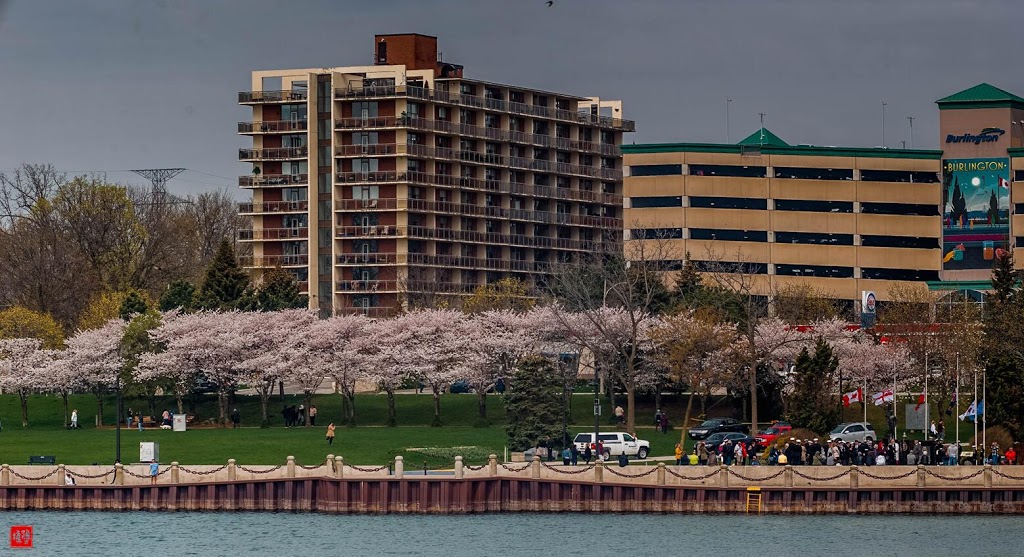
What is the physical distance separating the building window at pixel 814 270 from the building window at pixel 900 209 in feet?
17.9

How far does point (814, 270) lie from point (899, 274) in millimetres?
7331

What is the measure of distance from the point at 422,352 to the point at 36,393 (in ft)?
104

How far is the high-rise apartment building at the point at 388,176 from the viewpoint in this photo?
179 meters

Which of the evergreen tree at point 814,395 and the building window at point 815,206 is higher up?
the building window at point 815,206

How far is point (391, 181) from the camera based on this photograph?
179m

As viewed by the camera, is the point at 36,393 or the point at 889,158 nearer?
the point at 36,393

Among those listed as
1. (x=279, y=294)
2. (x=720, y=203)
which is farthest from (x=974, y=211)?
(x=279, y=294)

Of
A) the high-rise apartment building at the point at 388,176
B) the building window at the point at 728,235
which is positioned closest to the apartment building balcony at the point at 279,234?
the high-rise apartment building at the point at 388,176

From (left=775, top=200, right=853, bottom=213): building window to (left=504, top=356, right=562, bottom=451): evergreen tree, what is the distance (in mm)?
71858

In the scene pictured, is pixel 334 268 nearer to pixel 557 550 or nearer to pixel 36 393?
pixel 36 393

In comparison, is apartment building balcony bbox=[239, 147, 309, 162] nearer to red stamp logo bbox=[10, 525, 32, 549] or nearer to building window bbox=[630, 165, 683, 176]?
building window bbox=[630, 165, 683, 176]

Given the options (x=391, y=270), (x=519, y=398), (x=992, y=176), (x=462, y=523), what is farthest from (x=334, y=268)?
(x=462, y=523)

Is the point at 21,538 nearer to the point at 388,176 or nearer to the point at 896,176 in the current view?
the point at 388,176

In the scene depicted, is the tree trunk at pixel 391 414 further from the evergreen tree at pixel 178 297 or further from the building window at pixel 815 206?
the building window at pixel 815 206
